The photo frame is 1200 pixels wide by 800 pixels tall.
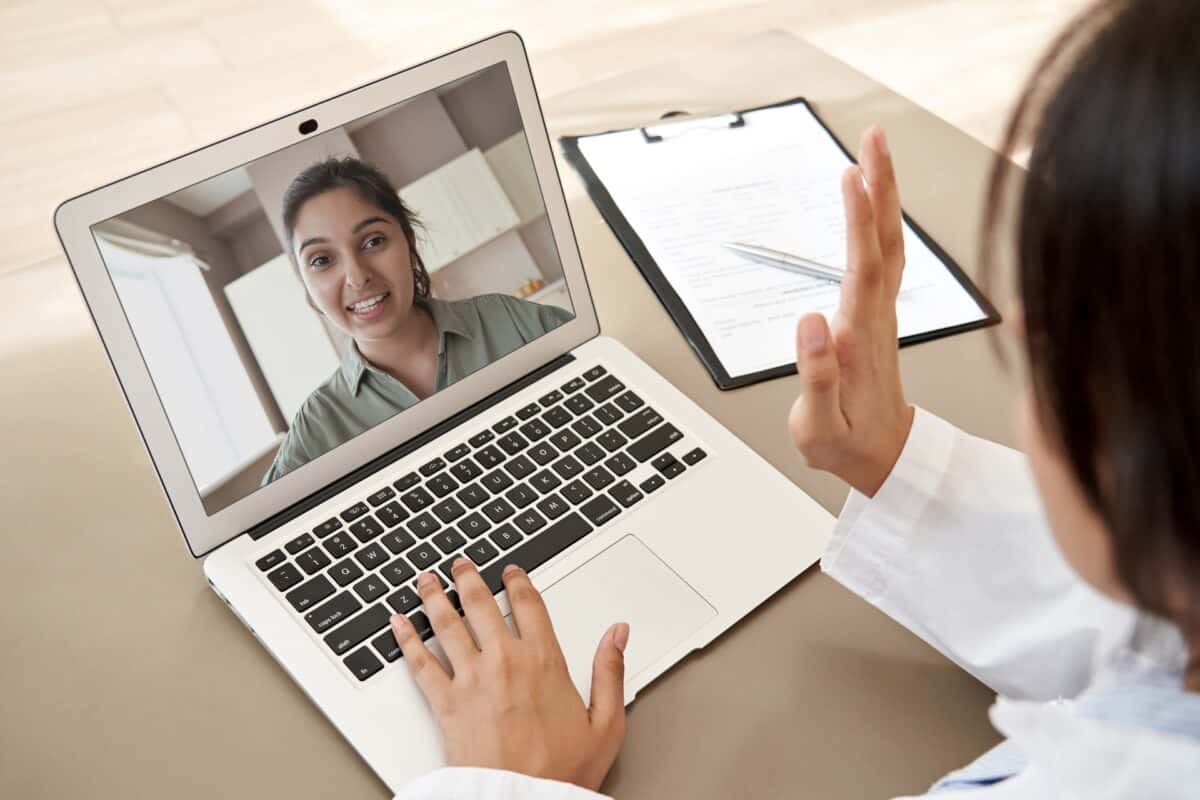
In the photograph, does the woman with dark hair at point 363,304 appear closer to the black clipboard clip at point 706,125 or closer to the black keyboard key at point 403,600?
the black keyboard key at point 403,600

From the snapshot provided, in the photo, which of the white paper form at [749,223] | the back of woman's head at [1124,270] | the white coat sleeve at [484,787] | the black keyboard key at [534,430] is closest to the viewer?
the back of woman's head at [1124,270]

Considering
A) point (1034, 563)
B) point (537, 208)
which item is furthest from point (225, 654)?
point (1034, 563)

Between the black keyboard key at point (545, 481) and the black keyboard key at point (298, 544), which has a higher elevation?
the black keyboard key at point (298, 544)

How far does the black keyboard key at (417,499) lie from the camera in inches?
27.6

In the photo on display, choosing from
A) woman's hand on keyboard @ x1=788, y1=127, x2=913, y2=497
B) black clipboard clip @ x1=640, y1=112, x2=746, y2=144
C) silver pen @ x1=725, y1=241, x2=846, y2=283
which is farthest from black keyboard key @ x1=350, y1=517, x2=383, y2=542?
black clipboard clip @ x1=640, y1=112, x2=746, y2=144

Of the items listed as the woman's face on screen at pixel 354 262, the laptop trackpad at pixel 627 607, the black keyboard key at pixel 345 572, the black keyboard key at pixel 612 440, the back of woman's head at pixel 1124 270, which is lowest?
the laptop trackpad at pixel 627 607

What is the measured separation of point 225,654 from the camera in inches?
25.6

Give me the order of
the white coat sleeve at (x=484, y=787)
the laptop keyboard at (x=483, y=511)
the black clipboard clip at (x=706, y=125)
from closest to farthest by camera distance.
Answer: the white coat sleeve at (x=484, y=787) < the laptop keyboard at (x=483, y=511) < the black clipboard clip at (x=706, y=125)

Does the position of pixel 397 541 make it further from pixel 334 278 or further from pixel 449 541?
pixel 334 278

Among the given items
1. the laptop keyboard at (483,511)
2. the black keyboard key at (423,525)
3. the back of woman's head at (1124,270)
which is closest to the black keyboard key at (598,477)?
the laptop keyboard at (483,511)

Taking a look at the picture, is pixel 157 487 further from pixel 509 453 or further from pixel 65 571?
pixel 509 453

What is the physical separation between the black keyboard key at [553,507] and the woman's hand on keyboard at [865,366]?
6.2 inches

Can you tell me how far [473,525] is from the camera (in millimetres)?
690

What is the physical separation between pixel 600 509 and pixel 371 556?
0.49ft
